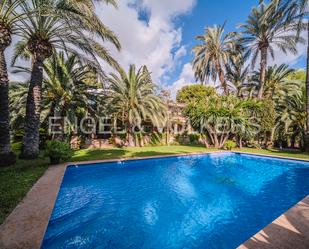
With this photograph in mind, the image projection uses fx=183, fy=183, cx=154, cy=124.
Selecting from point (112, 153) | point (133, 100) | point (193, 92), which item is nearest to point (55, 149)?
point (112, 153)

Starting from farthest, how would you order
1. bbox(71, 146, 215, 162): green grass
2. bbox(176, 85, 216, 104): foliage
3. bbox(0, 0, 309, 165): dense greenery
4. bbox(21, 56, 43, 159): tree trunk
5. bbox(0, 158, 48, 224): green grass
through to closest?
1. bbox(176, 85, 216, 104): foliage
2. bbox(71, 146, 215, 162): green grass
3. bbox(21, 56, 43, 159): tree trunk
4. bbox(0, 0, 309, 165): dense greenery
5. bbox(0, 158, 48, 224): green grass

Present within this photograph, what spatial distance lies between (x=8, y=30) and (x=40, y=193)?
24.9 ft

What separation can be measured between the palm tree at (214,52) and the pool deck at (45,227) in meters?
21.4

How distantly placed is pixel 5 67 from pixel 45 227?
8158 mm

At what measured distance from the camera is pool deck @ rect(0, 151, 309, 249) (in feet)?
10.4

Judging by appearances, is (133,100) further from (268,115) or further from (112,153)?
(268,115)

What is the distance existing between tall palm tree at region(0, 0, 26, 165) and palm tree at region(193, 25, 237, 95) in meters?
20.6

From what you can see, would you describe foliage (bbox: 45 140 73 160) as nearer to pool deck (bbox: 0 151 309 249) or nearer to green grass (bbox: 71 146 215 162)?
green grass (bbox: 71 146 215 162)

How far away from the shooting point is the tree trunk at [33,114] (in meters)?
10.2

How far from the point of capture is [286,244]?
316 centimetres

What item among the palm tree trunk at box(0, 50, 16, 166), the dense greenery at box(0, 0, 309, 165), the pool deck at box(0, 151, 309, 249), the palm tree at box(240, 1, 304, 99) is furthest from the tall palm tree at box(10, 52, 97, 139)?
the palm tree at box(240, 1, 304, 99)

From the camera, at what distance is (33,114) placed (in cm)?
1033

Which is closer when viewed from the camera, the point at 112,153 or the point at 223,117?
the point at 112,153

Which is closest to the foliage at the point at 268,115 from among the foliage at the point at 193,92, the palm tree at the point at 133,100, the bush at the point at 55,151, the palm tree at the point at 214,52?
the palm tree at the point at 214,52
